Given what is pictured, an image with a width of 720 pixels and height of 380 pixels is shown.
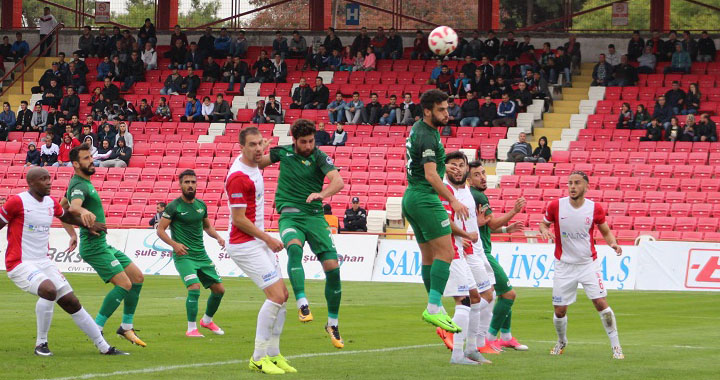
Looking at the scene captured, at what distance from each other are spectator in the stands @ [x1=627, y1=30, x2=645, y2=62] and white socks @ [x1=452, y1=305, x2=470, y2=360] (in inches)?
1086

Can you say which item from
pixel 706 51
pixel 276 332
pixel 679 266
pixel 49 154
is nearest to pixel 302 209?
pixel 276 332

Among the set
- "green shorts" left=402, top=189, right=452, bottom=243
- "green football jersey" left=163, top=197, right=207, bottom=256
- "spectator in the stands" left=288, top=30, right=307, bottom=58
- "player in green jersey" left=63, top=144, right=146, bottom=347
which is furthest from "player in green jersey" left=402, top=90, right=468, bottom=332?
"spectator in the stands" left=288, top=30, right=307, bottom=58

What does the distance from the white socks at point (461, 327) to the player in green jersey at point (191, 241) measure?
4.24 metres

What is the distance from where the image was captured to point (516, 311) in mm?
18109

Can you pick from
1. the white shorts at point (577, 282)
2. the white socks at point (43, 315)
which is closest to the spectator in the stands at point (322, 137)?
the white shorts at point (577, 282)

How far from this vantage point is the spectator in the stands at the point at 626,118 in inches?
1289

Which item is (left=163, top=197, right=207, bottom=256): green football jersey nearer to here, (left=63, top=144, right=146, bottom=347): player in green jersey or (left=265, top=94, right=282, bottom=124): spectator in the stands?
(left=63, top=144, right=146, bottom=347): player in green jersey

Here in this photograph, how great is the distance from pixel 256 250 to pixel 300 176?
1415 millimetres

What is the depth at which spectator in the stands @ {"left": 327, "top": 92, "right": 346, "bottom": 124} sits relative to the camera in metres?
35.3

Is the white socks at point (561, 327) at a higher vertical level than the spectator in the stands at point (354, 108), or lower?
lower

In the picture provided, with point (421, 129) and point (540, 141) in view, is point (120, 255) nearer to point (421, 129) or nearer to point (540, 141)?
point (421, 129)

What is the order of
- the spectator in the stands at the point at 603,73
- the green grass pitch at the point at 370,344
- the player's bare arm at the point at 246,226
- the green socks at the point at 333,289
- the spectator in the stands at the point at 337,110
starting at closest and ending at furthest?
the player's bare arm at the point at 246,226 → the green grass pitch at the point at 370,344 → the green socks at the point at 333,289 → the spectator in the stands at the point at 337,110 → the spectator in the stands at the point at 603,73

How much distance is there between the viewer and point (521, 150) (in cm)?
3178

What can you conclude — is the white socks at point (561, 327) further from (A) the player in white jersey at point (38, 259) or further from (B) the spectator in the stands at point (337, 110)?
(B) the spectator in the stands at point (337, 110)
